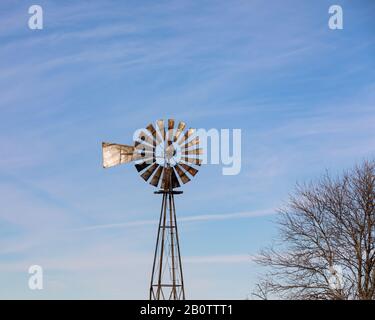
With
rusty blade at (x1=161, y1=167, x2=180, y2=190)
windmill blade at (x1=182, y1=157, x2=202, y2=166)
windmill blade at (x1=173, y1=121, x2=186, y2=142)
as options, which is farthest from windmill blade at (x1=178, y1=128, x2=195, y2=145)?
rusty blade at (x1=161, y1=167, x2=180, y2=190)

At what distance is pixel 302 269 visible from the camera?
971 inches

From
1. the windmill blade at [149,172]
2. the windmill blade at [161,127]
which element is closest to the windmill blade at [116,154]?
the windmill blade at [149,172]

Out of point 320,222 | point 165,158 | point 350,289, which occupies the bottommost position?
point 350,289

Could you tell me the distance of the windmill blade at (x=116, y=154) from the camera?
22.8 m

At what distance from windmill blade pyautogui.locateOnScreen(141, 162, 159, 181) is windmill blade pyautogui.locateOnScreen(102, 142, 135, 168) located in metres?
0.65

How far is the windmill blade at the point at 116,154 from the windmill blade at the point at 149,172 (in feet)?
2.14

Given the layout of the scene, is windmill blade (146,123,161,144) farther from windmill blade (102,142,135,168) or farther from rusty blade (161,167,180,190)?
rusty blade (161,167,180,190)

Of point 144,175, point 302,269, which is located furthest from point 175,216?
point 302,269

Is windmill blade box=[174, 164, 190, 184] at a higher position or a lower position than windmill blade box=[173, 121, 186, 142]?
lower

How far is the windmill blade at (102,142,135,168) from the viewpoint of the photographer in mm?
22812
